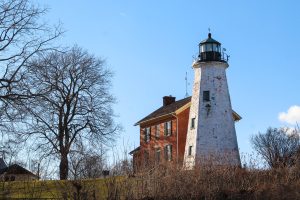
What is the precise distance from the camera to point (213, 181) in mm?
15102

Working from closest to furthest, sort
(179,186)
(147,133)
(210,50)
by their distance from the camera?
(179,186), (210,50), (147,133)

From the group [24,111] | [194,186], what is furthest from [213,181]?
[24,111]

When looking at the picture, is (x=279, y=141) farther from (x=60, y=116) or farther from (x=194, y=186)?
(x=194, y=186)

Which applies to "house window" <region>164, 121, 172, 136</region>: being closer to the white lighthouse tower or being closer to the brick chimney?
the brick chimney

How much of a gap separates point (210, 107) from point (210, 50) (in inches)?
181

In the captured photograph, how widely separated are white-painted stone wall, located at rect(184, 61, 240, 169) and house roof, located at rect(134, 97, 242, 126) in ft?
16.1

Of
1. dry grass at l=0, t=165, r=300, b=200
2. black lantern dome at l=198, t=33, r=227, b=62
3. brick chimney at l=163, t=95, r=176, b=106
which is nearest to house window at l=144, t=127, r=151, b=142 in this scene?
brick chimney at l=163, t=95, r=176, b=106

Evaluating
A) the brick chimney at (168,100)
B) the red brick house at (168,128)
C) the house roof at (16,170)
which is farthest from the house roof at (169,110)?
the house roof at (16,170)

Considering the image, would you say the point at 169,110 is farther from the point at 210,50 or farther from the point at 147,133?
the point at 210,50

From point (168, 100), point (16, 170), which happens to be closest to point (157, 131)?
point (168, 100)

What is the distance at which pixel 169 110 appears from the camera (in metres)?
48.6

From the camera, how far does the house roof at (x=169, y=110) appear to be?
4769 centimetres

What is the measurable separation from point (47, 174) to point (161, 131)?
3786 cm

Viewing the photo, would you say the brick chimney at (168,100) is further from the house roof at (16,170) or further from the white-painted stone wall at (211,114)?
the house roof at (16,170)
